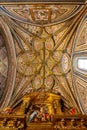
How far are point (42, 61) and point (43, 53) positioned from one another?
50 cm

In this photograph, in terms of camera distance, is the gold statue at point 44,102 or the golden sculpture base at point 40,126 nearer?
the golden sculpture base at point 40,126

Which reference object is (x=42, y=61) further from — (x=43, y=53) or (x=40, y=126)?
(x=40, y=126)

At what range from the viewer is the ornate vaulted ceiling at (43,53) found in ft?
45.8

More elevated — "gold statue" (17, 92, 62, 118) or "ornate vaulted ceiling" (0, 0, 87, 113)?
"ornate vaulted ceiling" (0, 0, 87, 113)

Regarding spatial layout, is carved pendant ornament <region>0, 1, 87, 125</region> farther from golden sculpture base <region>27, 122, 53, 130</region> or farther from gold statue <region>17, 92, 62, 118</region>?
golden sculpture base <region>27, 122, 53, 130</region>

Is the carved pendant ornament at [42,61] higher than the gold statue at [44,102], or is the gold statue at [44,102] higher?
the carved pendant ornament at [42,61]

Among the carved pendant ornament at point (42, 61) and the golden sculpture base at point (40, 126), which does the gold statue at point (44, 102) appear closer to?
the carved pendant ornament at point (42, 61)

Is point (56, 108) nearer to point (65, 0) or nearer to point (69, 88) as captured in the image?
point (69, 88)

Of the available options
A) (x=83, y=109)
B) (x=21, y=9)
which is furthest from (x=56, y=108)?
(x=21, y=9)

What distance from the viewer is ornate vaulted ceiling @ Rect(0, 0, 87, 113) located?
14.0 metres

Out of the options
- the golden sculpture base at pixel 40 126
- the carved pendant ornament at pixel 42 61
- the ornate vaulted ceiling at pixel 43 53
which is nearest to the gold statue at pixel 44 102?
the carved pendant ornament at pixel 42 61

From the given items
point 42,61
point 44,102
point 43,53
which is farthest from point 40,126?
point 43,53

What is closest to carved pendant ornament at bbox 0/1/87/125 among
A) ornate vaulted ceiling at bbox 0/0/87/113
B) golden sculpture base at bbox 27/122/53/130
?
ornate vaulted ceiling at bbox 0/0/87/113

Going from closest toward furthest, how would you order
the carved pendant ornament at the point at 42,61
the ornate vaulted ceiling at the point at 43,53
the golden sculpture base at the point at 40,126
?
the golden sculpture base at the point at 40,126, the carved pendant ornament at the point at 42,61, the ornate vaulted ceiling at the point at 43,53
